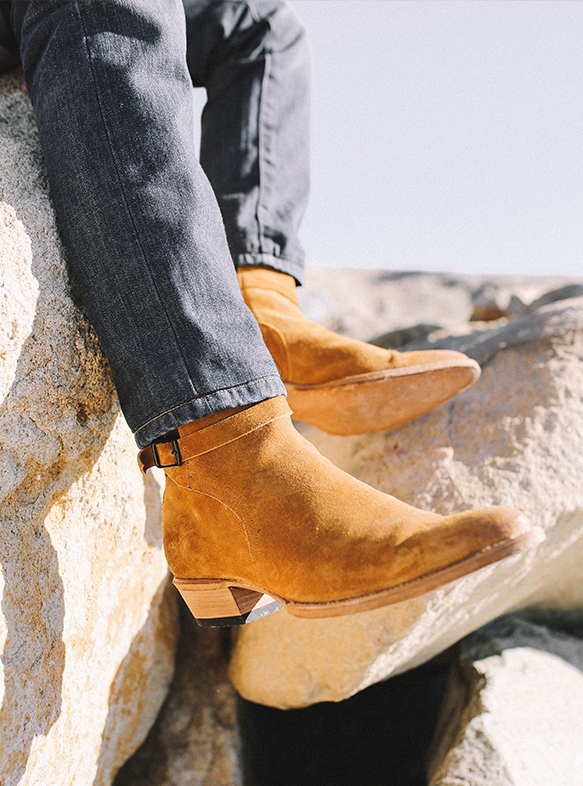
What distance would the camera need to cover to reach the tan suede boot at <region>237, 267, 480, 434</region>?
114 centimetres

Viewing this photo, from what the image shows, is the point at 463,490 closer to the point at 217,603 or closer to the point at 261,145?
the point at 217,603

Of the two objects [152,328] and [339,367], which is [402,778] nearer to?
[339,367]

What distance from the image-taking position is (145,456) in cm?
84

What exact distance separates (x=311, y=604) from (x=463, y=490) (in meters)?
0.59

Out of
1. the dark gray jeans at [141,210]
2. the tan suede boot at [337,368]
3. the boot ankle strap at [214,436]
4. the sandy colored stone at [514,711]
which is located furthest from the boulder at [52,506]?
the sandy colored stone at [514,711]

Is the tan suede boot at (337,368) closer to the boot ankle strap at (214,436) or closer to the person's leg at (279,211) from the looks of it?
the person's leg at (279,211)

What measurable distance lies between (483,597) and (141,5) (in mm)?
1340

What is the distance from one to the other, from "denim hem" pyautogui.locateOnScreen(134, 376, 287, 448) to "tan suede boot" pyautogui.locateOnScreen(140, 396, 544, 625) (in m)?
0.02

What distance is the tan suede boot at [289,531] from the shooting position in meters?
0.73

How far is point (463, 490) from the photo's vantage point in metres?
1.26

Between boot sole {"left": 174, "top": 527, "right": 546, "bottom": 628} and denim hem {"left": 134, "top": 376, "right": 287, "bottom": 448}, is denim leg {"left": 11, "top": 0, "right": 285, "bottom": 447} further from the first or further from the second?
boot sole {"left": 174, "top": 527, "right": 546, "bottom": 628}

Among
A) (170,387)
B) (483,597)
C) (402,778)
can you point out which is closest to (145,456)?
(170,387)

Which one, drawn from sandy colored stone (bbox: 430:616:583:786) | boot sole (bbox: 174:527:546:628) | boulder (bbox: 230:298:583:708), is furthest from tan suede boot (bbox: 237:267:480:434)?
sandy colored stone (bbox: 430:616:583:786)

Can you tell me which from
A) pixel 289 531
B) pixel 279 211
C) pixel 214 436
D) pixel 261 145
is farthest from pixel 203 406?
pixel 261 145
